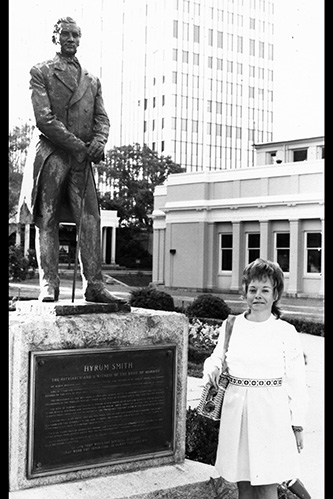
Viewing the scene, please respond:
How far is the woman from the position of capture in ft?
10.4

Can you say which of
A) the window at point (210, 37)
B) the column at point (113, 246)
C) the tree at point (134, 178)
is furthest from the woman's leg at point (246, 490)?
the tree at point (134, 178)

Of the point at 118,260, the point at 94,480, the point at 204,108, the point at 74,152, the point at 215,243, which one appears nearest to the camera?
the point at 94,480

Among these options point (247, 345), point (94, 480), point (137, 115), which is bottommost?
point (94, 480)

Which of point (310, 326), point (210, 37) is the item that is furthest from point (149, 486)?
point (210, 37)

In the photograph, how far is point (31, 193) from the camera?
4.13 meters

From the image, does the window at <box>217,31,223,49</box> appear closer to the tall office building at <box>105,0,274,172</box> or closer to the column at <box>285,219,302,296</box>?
the tall office building at <box>105,0,274,172</box>

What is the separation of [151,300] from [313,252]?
39.4ft

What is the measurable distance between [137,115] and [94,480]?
32.1 metres

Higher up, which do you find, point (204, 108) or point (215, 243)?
point (204, 108)

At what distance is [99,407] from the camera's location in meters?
3.74

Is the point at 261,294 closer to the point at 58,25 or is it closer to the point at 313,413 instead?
the point at 58,25

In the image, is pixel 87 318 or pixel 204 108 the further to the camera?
pixel 204 108
